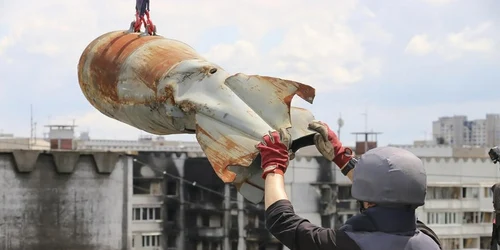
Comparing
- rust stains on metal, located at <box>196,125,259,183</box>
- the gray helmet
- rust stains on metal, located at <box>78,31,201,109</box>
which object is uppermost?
rust stains on metal, located at <box>78,31,201,109</box>

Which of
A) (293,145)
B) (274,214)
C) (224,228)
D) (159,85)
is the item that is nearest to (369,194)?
(274,214)

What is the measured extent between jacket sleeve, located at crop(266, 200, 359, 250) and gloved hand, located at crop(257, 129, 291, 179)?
0.69 ft

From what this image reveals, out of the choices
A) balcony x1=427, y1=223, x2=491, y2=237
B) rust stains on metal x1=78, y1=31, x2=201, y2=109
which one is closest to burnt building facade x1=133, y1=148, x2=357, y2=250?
balcony x1=427, y1=223, x2=491, y2=237

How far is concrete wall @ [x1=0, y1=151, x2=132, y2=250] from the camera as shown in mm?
27641

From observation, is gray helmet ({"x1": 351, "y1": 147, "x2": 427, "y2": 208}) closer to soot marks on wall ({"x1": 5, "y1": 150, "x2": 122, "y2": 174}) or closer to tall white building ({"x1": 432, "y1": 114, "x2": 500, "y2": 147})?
soot marks on wall ({"x1": 5, "y1": 150, "x2": 122, "y2": 174})

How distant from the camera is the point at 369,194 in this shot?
3.26m

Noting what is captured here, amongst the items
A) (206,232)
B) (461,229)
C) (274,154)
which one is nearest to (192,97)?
(274,154)

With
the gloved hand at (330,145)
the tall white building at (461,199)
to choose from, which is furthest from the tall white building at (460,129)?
the gloved hand at (330,145)

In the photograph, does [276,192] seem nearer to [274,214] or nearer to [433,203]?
[274,214]

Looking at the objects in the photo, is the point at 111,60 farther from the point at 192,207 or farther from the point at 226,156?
the point at 192,207

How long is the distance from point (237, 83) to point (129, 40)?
986mm

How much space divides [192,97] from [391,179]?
1609mm

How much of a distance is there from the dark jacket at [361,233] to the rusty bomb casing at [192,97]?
847 mm

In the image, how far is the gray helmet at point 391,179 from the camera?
3.23 metres
